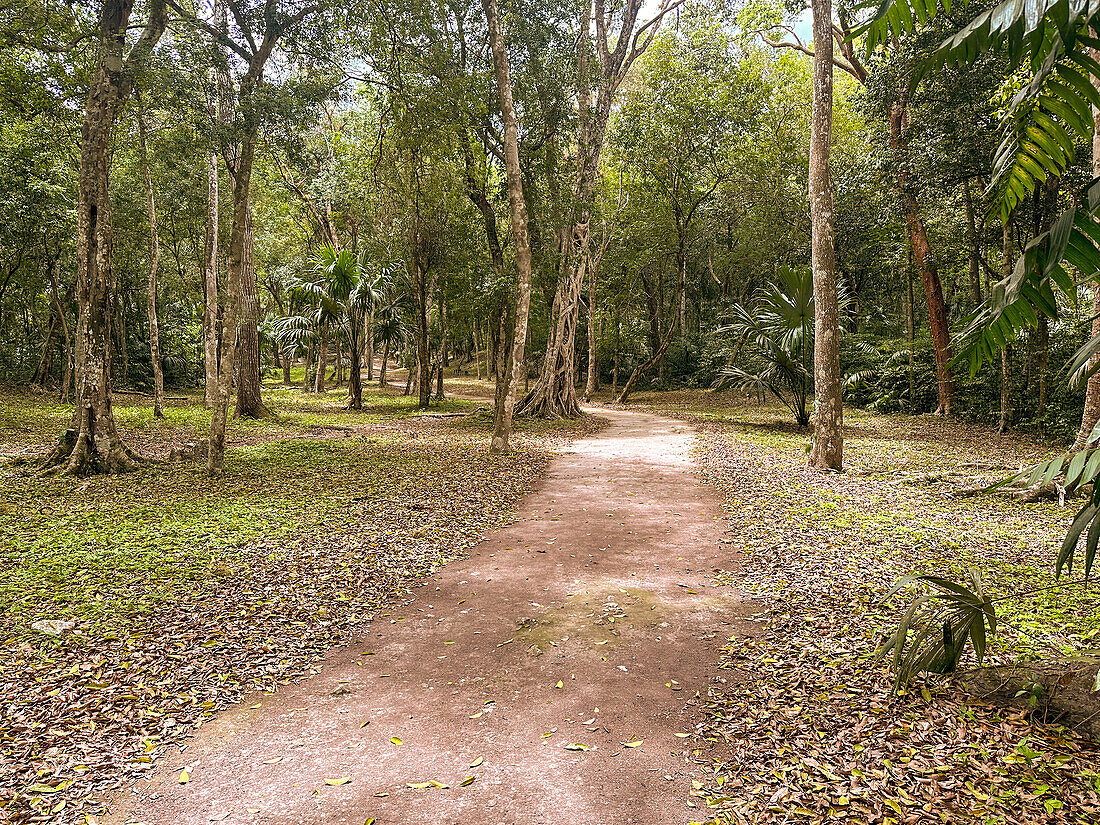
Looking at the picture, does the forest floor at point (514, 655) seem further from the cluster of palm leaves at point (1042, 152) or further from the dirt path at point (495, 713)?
the cluster of palm leaves at point (1042, 152)

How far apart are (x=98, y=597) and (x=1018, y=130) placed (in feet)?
19.8

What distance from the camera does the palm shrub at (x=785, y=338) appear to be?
12836 mm

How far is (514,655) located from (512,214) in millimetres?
9090

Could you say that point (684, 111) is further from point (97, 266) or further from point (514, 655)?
point (514, 655)

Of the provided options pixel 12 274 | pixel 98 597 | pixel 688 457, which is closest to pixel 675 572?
pixel 98 597

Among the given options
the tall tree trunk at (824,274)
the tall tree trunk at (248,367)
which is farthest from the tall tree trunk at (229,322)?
the tall tree trunk at (824,274)

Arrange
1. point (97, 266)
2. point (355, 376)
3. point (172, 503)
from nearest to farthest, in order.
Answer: point (172, 503)
point (97, 266)
point (355, 376)

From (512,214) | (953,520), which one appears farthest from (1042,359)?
(512,214)

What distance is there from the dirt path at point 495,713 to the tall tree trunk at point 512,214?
5.63 metres

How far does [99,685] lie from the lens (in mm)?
3670

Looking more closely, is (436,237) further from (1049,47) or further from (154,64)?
(1049,47)

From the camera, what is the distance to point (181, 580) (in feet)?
17.1

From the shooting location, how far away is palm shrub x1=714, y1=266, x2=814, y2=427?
1284 cm

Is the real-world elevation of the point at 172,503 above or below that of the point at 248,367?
below
